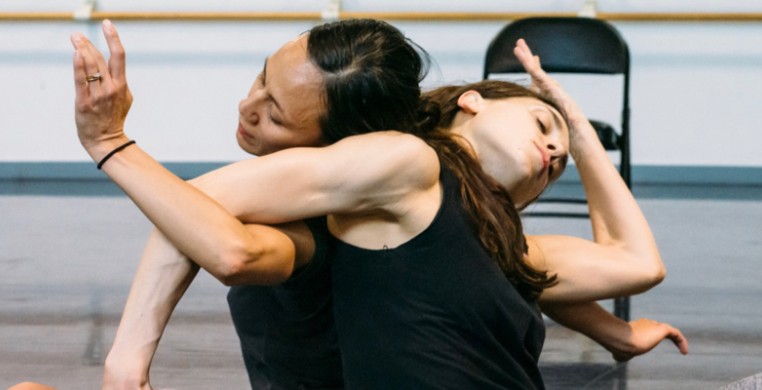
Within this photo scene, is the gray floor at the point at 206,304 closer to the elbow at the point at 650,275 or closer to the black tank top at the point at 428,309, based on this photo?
the elbow at the point at 650,275

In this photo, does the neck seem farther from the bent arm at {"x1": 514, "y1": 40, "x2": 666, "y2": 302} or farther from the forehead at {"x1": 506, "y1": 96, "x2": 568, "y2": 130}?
the bent arm at {"x1": 514, "y1": 40, "x2": 666, "y2": 302}

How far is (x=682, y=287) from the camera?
350cm

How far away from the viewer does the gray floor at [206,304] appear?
2.71m

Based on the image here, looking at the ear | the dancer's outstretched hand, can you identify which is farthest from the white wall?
the ear

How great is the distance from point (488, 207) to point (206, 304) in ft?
6.82

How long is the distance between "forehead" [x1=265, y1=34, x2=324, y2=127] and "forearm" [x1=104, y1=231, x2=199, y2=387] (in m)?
0.22

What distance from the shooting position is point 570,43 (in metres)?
3.90

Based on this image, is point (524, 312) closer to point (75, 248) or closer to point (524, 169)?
point (524, 169)

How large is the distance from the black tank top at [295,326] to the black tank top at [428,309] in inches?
1.8

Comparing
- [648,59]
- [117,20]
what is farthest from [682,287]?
[117,20]

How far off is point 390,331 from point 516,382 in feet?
0.57

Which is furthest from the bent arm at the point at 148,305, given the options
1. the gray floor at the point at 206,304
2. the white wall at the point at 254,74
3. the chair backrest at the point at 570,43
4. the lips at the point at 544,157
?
the white wall at the point at 254,74

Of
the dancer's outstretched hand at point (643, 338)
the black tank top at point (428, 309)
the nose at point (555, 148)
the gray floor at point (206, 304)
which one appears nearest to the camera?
the black tank top at point (428, 309)

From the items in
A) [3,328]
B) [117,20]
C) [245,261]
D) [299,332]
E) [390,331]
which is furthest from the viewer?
[117,20]
